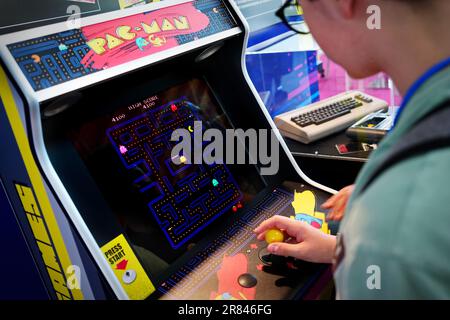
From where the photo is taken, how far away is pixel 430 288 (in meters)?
0.54

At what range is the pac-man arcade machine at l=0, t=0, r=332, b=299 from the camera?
1092 millimetres

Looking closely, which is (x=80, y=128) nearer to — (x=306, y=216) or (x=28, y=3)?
(x=28, y=3)

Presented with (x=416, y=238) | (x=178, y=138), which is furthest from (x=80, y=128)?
(x=416, y=238)

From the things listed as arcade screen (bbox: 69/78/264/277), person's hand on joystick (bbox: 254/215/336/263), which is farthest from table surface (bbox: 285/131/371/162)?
Answer: person's hand on joystick (bbox: 254/215/336/263)

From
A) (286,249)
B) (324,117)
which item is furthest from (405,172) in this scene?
(324,117)

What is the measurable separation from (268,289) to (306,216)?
39cm

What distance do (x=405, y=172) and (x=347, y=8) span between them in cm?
37

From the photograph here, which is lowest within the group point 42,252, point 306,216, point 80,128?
point 306,216

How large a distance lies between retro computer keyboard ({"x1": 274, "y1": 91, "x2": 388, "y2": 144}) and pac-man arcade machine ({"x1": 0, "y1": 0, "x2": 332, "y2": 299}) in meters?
0.59

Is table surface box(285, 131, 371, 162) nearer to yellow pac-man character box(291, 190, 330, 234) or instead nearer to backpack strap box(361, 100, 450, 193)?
yellow pac-man character box(291, 190, 330, 234)

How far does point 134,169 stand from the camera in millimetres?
1370

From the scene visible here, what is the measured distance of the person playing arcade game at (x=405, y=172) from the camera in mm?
533

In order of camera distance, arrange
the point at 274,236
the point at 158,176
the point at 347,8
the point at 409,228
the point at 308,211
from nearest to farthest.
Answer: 1. the point at 409,228
2. the point at 347,8
3. the point at 274,236
4. the point at 158,176
5. the point at 308,211

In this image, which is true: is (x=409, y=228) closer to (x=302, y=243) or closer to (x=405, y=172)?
(x=405, y=172)
